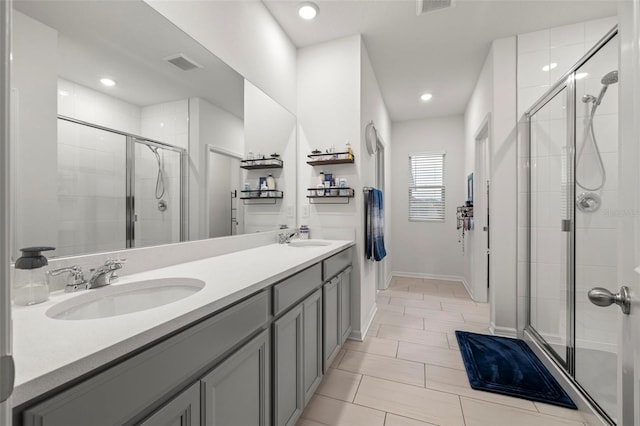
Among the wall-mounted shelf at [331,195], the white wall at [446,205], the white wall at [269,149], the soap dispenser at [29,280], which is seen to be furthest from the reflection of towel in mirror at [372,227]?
the white wall at [446,205]

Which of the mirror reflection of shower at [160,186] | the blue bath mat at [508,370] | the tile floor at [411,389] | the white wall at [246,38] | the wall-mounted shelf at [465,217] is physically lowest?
the tile floor at [411,389]

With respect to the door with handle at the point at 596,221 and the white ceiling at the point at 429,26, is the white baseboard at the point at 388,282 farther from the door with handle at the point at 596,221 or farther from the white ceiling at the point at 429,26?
the white ceiling at the point at 429,26

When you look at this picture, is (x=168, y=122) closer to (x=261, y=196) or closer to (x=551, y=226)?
(x=261, y=196)

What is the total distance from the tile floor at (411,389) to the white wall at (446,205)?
1.83 meters

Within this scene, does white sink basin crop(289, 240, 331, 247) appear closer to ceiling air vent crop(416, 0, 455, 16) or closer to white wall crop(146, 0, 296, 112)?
white wall crop(146, 0, 296, 112)

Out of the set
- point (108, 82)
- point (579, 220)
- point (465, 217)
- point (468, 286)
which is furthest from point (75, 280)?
point (468, 286)

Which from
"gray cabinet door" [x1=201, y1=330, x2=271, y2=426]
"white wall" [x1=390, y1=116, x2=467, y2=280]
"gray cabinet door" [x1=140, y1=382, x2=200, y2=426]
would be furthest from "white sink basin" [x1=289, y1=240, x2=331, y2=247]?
"white wall" [x1=390, y1=116, x2=467, y2=280]

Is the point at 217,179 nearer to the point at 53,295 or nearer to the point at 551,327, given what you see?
the point at 53,295

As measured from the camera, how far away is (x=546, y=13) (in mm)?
2354

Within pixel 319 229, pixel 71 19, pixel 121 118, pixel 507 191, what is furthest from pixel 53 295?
pixel 507 191

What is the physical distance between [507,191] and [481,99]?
1.26 meters

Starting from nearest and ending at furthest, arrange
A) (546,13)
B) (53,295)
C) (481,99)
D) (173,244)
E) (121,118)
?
(53,295) → (121,118) → (173,244) → (546,13) → (481,99)

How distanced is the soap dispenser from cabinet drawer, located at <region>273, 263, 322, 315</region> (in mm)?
757

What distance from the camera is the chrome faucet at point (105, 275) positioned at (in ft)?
3.31
